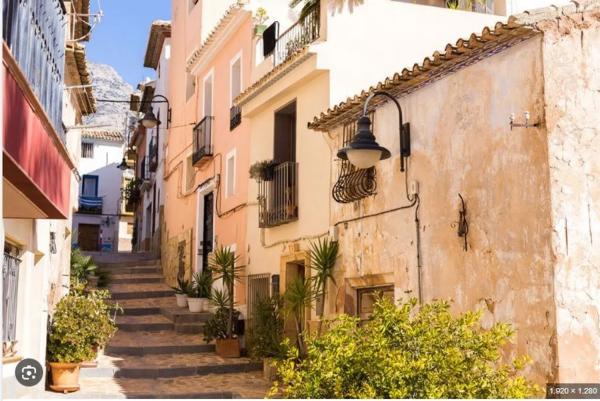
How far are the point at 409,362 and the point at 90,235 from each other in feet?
141

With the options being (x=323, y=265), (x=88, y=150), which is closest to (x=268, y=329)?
(x=323, y=265)

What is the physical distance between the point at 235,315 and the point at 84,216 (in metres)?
32.6

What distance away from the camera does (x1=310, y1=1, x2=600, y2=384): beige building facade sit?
7.33 m

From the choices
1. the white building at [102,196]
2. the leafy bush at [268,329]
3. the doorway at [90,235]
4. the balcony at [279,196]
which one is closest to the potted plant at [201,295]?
the balcony at [279,196]

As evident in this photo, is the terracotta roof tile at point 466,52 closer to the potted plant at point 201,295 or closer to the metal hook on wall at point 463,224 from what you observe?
the metal hook on wall at point 463,224

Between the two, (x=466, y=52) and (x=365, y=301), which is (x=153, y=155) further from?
(x=466, y=52)

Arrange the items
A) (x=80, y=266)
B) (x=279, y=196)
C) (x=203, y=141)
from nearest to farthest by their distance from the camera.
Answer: (x=279, y=196) → (x=203, y=141) → (x=80, y=266)

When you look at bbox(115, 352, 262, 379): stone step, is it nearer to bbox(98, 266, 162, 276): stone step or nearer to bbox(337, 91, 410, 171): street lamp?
bbox(337, 91, 410, 171): street lamp

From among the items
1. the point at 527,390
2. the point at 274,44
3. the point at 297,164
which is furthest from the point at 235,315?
the point at 527,390

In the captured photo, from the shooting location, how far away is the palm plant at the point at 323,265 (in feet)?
39.0

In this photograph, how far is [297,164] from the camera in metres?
13.9

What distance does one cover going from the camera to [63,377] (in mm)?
12312

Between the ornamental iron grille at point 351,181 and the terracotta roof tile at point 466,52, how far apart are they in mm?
268

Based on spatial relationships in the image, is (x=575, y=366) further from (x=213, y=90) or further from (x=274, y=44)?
(x=213, y=90)
